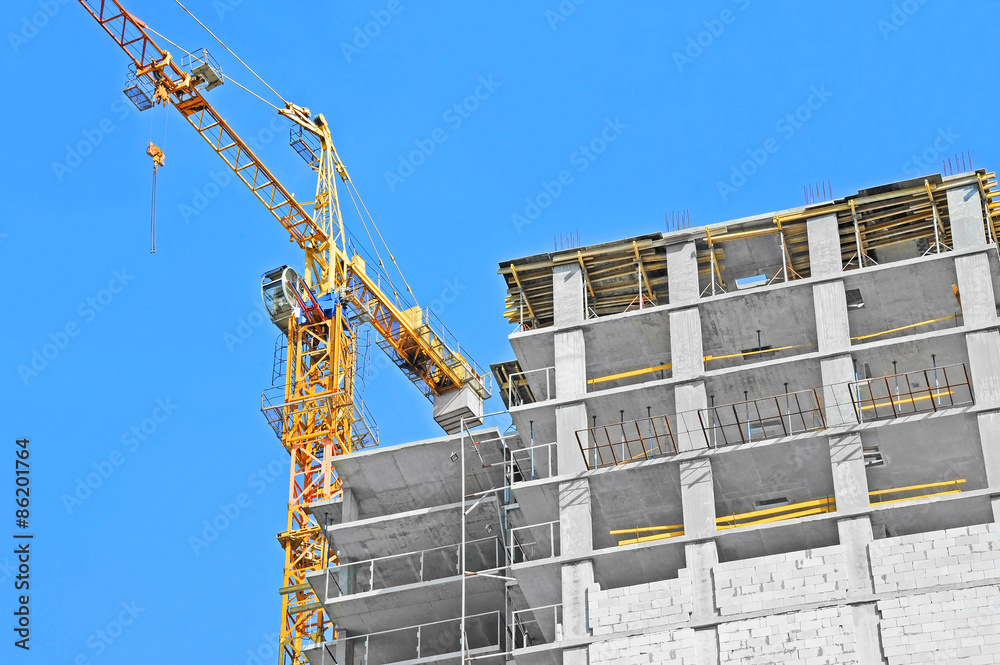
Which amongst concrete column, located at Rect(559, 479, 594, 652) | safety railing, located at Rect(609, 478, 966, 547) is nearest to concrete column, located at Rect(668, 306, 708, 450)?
safety railing, located at Rect(609, 478, 966, 547)

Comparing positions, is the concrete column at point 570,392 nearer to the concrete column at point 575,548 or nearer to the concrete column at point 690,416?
the concrete column at point 575,548

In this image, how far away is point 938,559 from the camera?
40.8m

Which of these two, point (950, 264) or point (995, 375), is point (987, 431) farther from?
point (950, 264)

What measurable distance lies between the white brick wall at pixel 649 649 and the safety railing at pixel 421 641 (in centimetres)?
685

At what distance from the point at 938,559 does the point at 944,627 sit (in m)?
1.72

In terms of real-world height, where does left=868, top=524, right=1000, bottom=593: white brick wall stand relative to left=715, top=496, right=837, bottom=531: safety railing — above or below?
below

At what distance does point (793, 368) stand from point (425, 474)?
41.1 ft

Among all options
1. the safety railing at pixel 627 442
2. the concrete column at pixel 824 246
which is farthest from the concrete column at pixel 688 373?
the concrete column at pixel 824 246

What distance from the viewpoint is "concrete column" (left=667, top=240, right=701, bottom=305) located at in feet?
157

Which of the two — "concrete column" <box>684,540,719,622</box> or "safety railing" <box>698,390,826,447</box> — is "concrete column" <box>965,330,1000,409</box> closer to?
"safety railing" <box>698,390,826,447</box>

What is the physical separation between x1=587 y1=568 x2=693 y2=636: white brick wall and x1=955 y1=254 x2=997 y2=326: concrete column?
10167 millimetres

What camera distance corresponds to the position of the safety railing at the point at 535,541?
4647cm

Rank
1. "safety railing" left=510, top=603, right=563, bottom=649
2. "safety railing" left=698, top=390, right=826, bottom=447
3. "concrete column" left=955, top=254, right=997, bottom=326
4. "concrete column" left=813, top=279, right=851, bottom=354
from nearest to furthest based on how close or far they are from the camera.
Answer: "concrete column" left=955, top=254, right=997, bottom=326 → "safety railing" left=510, top=603, right=563, bottom=649 → "concrete column" left=813, top=279, right=851, bottom=354 → "safety railing" left=698, top=390, right=826, bottom=447

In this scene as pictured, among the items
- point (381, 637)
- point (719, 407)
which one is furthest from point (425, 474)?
point (719, 407)
